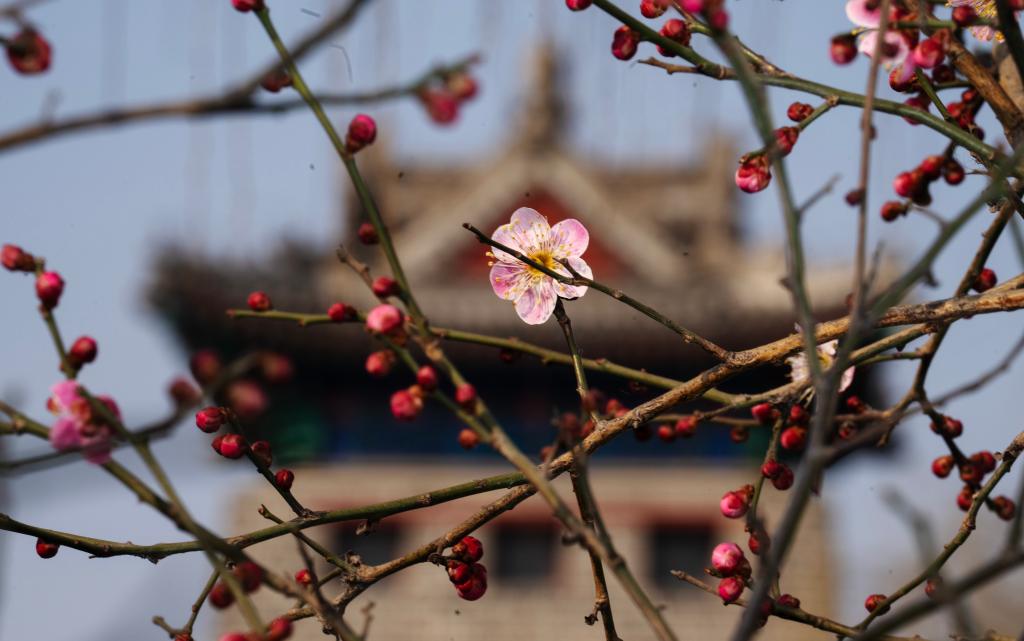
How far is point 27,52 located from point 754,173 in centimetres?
79

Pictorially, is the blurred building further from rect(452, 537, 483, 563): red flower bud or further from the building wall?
rect(452, 537, 483, 563): red flower bud

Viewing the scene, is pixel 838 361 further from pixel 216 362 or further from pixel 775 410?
pixel 775 410

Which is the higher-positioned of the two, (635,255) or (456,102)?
(635,255)

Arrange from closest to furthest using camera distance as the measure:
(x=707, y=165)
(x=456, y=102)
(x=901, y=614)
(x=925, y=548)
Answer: (x=901, y=614)
(x=925, y=548)
(x=456, y=102)
(x=707, y=165)

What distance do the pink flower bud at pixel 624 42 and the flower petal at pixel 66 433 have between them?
2.48 feet

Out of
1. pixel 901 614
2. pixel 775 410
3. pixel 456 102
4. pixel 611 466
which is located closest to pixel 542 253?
pixel 775 410

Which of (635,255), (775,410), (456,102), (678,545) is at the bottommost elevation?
(456,102)

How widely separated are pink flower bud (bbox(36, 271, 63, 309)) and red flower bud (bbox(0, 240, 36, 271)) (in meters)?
0.06

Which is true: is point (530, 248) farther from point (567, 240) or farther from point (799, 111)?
point (799, 111)

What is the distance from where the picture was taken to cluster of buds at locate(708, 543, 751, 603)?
1521 mm

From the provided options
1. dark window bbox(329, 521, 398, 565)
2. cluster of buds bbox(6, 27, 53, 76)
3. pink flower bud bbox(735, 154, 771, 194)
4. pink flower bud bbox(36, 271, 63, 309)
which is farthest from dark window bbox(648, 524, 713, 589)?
cluster of buds bbox(6, 27, 53, 76)

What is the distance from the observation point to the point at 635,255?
13070 mm

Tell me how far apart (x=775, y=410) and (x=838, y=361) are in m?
0.61

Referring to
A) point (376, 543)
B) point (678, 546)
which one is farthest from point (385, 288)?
point (678, 546)
